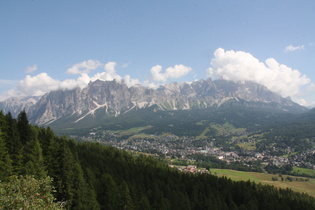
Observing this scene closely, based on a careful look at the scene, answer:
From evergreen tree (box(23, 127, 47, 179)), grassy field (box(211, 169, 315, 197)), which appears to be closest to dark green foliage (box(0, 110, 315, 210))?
evergreen tree (box(23, 127, 47, 179))

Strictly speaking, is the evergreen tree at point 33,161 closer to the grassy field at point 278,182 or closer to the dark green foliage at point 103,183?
the dark green foliage at point 103,183

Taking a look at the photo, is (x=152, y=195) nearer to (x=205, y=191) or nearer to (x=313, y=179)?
(x=205, y=191)

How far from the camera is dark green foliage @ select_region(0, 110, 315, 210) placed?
138ft

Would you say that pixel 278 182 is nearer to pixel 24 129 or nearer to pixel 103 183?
pixel 103 183

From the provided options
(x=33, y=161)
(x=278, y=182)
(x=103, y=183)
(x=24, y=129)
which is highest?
(x=24, y=129)

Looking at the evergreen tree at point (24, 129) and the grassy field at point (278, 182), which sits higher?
the evergreen tree at point (24, 129)

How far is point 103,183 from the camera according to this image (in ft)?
192

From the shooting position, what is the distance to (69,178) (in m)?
43.2

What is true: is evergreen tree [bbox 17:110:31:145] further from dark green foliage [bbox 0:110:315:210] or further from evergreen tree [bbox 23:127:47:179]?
evergreen tree [bbox 23:127:47:179]

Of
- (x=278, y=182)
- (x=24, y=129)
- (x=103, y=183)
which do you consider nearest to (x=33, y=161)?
(x=24, y=129)

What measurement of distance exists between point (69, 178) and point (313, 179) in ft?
538

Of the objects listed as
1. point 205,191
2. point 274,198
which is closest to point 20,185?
point 205,191

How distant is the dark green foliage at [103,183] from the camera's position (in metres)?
42.2

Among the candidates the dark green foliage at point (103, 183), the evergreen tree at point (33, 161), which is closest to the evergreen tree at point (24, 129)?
the dark green foliage at point (103, 183)
